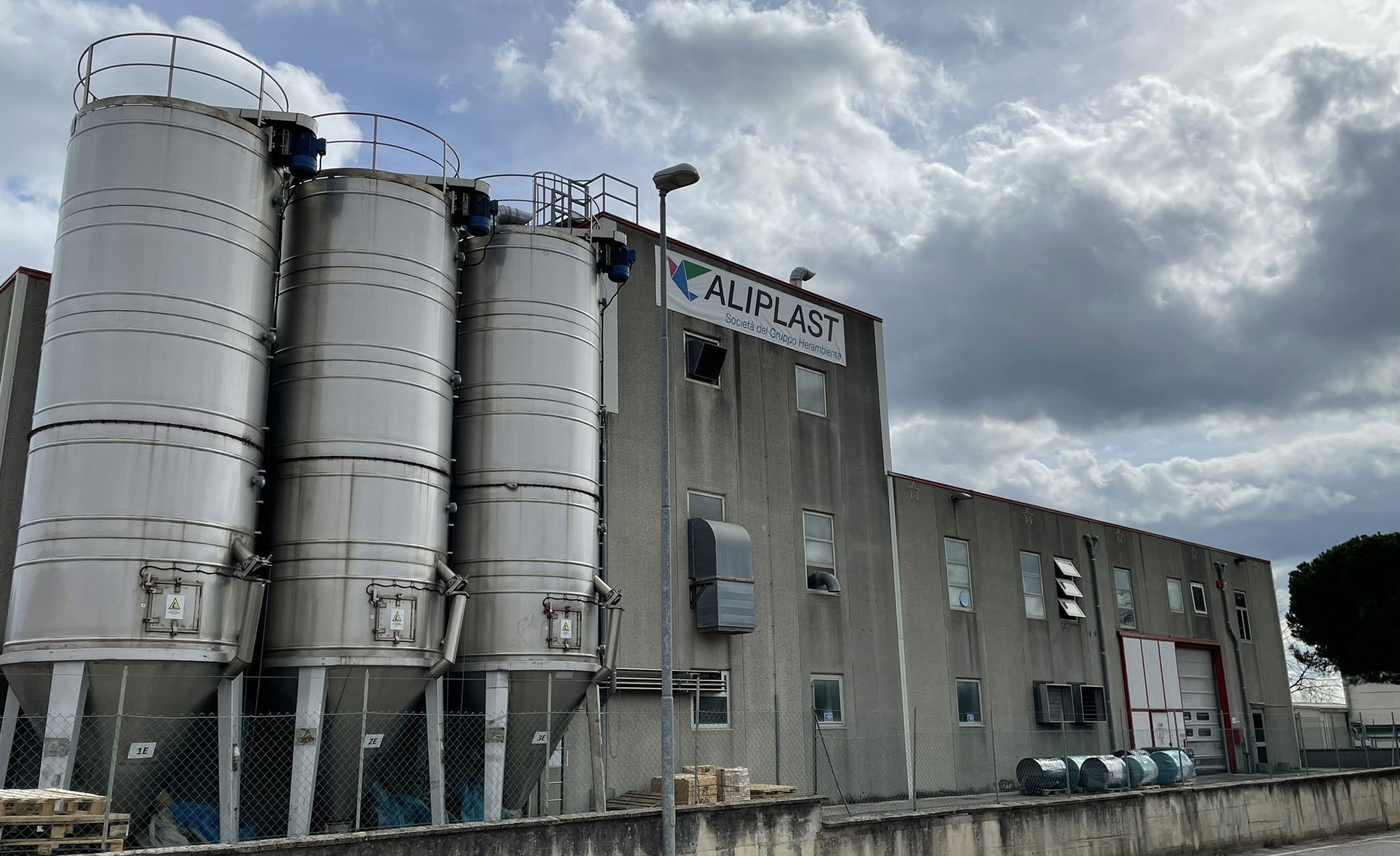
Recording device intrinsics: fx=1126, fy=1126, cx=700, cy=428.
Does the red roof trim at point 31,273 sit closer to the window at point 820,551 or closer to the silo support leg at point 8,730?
the silo support leg at point 8,730

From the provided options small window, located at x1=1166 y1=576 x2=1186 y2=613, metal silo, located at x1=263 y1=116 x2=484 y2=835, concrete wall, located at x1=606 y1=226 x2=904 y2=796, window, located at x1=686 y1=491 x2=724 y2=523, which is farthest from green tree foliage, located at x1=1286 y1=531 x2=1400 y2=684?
metal silo, located at x1=263 y1=116 x2=484 y2=835

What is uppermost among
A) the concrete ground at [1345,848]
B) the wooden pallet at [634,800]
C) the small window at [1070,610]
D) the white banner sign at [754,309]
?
the white banner sign at [754,309]

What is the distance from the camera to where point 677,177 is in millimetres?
13891

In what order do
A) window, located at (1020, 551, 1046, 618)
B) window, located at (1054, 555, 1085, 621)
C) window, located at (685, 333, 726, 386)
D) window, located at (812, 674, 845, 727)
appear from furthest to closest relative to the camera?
window, located at (1054, 555, 1085, 621) < window, located at (1020, 551, 1046, 618) < window, located at (812, 674, 845, 727) < window, located at (685, 333, 726, 386)

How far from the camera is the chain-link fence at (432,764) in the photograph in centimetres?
1328

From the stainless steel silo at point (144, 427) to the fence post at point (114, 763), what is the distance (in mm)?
99

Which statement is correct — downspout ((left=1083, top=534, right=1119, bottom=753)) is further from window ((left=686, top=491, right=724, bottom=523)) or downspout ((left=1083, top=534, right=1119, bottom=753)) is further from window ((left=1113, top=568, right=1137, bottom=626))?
window ((left=686, top=491, right=724, bottom=523))

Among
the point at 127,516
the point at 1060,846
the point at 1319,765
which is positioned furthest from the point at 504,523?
the point at 1319,765

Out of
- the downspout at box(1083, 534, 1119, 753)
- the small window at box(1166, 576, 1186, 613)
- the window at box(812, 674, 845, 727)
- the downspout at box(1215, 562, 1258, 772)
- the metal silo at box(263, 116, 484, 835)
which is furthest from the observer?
the small window at box(1166, 576, 1186, 613)

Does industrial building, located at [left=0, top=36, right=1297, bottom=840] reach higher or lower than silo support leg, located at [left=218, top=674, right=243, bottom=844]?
higher

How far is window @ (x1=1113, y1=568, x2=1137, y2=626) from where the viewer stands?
113ft

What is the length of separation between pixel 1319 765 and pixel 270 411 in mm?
35384

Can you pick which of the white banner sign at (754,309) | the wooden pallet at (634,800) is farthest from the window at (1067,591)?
the wooden pallet at (634,800)

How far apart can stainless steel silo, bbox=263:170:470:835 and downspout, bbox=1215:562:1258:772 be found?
29161 mm
